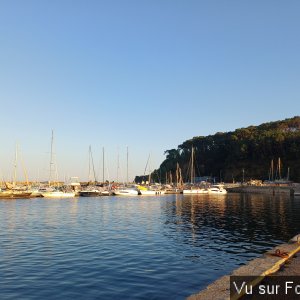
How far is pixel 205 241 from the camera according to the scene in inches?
1166

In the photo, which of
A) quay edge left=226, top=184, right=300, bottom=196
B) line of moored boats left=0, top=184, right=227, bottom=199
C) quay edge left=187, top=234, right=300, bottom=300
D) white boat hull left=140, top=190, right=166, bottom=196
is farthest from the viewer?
white boat hull left=140, top=190, right=166, bottom=196

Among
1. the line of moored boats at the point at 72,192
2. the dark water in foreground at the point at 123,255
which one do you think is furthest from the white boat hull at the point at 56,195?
the dark water in foreground at the point at 123,255

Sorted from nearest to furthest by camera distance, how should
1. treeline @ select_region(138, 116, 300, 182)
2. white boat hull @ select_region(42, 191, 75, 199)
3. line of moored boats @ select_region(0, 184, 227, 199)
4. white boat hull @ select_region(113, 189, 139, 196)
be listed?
1. line of moored boats @ select_region(0, 184, 227, 199)
2. white boat hull @ select_region(42, 191, 75, 199)
3. white boat hull @ select_region(113, 189, 139, 196)
4. treeline @ select_region(138, 116, 300, 182)

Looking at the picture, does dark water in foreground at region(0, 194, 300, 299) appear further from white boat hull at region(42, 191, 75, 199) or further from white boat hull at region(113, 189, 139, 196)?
white boat hull at region(113, 189, 139, 196)

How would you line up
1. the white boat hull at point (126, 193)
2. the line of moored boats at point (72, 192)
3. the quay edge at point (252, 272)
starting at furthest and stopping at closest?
the white boat hull at point (126, 193), the line of moored boats at point (72, 192), the quay edge at point (252, 272)

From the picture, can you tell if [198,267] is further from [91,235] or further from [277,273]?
[91,235]

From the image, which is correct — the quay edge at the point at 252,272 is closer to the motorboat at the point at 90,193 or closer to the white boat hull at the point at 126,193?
the white boat hull at the point at 126,193

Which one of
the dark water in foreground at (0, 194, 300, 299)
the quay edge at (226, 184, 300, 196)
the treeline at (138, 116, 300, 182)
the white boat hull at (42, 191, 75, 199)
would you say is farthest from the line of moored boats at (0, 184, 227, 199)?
the dark water in foreground at (0, 194, 300, 299)

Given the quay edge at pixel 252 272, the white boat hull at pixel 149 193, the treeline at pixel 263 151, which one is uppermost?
the treeline at pixel 263 151

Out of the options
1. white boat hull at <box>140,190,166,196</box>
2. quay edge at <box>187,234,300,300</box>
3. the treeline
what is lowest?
white boat hull at <box>140,190,166,196</box>

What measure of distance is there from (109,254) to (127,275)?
18.3 feet

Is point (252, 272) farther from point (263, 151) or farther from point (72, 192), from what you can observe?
point (263, 151)

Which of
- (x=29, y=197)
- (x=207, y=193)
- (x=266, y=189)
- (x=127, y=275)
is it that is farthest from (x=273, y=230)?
(x=266, y=189)

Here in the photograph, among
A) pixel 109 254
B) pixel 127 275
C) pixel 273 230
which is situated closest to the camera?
pixel 127 275
